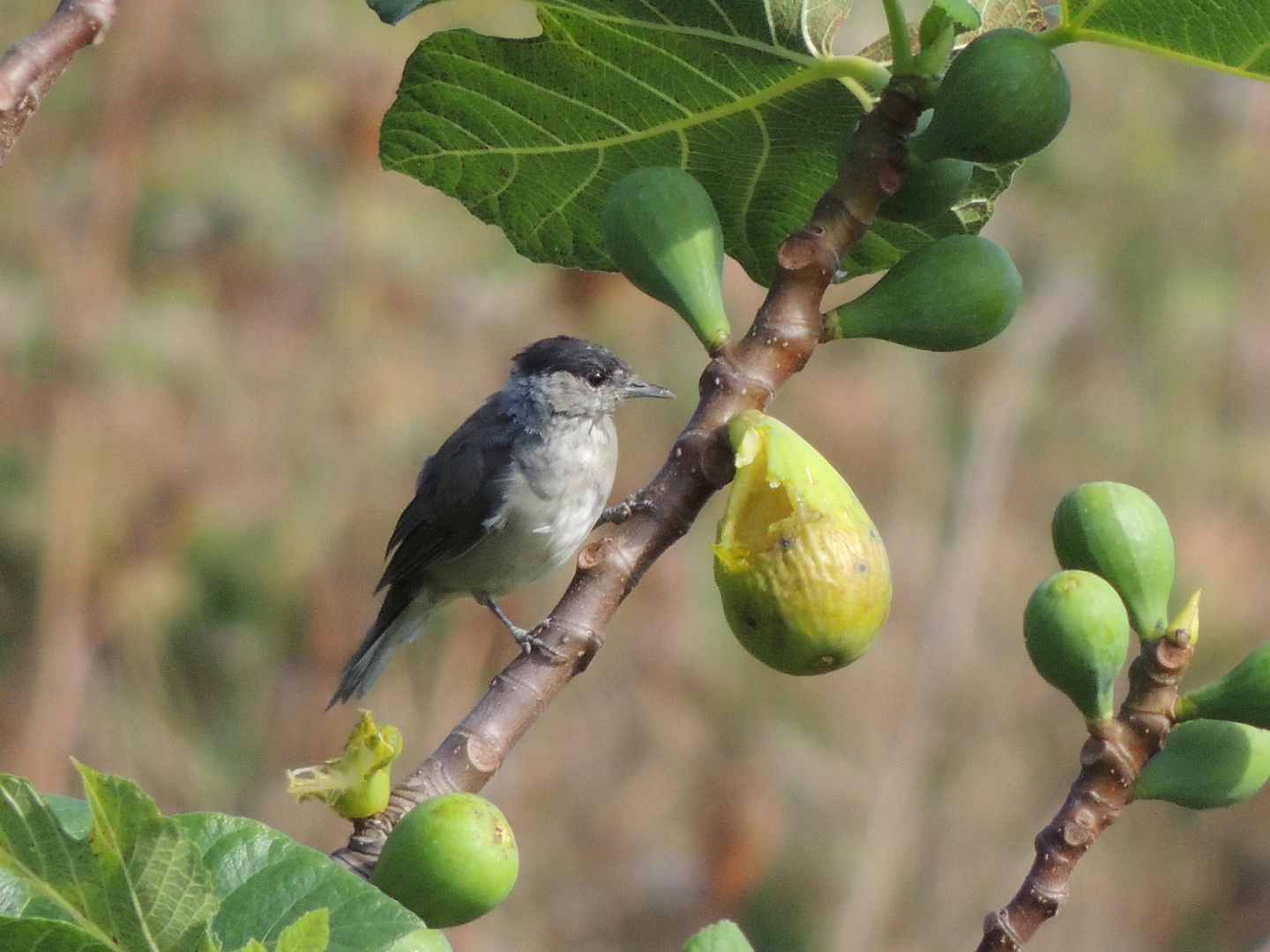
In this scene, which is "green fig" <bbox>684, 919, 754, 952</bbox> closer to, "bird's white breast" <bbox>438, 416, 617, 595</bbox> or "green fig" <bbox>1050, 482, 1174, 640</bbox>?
"green fig" <bbox>1050, 482, 1174, 640</bbox>

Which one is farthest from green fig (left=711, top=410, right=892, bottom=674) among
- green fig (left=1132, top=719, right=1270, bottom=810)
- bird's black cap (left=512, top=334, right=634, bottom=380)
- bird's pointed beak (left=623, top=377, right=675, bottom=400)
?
bird's black cap (left=512, top=334, right=634, bottom=380)

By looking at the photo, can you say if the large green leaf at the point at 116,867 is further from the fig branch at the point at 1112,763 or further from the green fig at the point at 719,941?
the fig branch at the point at 1112,763

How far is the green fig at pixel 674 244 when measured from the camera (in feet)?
4.60

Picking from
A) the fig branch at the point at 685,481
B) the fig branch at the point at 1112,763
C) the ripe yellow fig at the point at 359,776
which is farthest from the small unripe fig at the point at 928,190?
the ripe yellow fig at the point at 359,776

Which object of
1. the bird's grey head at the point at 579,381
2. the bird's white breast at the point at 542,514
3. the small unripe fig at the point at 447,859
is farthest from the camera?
the bird's grey head at the point at 579,381

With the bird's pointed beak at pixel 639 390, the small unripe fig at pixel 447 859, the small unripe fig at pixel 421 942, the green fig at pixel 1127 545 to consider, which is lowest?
the small unripe fig at pixel 421 942

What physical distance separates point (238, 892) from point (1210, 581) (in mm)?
6355

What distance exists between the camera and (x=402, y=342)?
6.79 m

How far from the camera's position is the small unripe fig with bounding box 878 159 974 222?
147cm

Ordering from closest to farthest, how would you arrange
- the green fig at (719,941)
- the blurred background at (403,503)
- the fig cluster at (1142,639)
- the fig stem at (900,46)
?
the green fig at (719,941) < the fig cluster at (1142,639) < the fig stem at (900,46) < the blurred background at (403,503)

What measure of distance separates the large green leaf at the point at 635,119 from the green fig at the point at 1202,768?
2.37ft

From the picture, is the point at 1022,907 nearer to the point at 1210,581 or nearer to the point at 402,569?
the point at 402,569

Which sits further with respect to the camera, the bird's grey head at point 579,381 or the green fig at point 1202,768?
the bird's grey head at point 579,381

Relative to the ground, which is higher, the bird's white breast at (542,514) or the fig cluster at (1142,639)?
the bird's white breast at (542,514)
